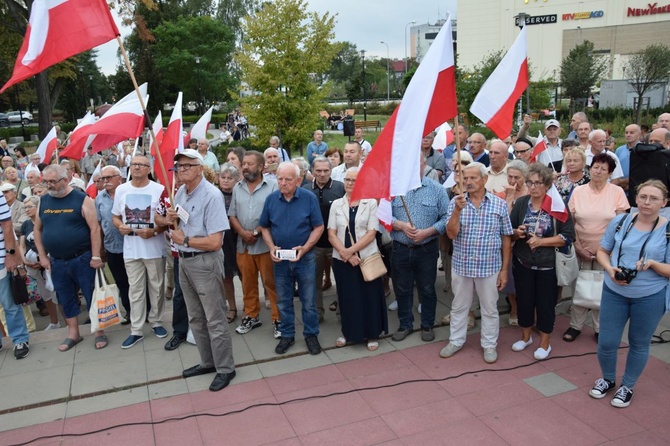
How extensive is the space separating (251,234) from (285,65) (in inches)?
458

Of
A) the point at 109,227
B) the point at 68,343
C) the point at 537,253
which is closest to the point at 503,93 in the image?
the point at 537,253

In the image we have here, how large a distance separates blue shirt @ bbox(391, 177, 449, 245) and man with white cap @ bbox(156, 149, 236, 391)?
1905 millimetres

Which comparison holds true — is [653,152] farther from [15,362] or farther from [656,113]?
[656,113]

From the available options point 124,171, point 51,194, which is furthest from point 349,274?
point 124,171

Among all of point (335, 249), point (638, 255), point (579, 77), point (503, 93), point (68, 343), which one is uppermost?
point (503, 93)

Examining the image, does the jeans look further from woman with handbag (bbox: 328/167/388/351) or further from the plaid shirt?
the plaid shirt

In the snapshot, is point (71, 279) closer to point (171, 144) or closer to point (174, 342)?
point (174, 342)

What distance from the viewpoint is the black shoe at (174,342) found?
5.78 meters

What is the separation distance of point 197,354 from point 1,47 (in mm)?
31576

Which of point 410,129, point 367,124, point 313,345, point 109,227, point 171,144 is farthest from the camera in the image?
point 367,124

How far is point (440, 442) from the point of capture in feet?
13.2

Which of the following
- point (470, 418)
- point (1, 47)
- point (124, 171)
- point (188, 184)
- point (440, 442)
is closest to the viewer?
point (440, 442)

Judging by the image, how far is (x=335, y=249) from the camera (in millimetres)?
5680

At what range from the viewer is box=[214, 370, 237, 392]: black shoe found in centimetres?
489
